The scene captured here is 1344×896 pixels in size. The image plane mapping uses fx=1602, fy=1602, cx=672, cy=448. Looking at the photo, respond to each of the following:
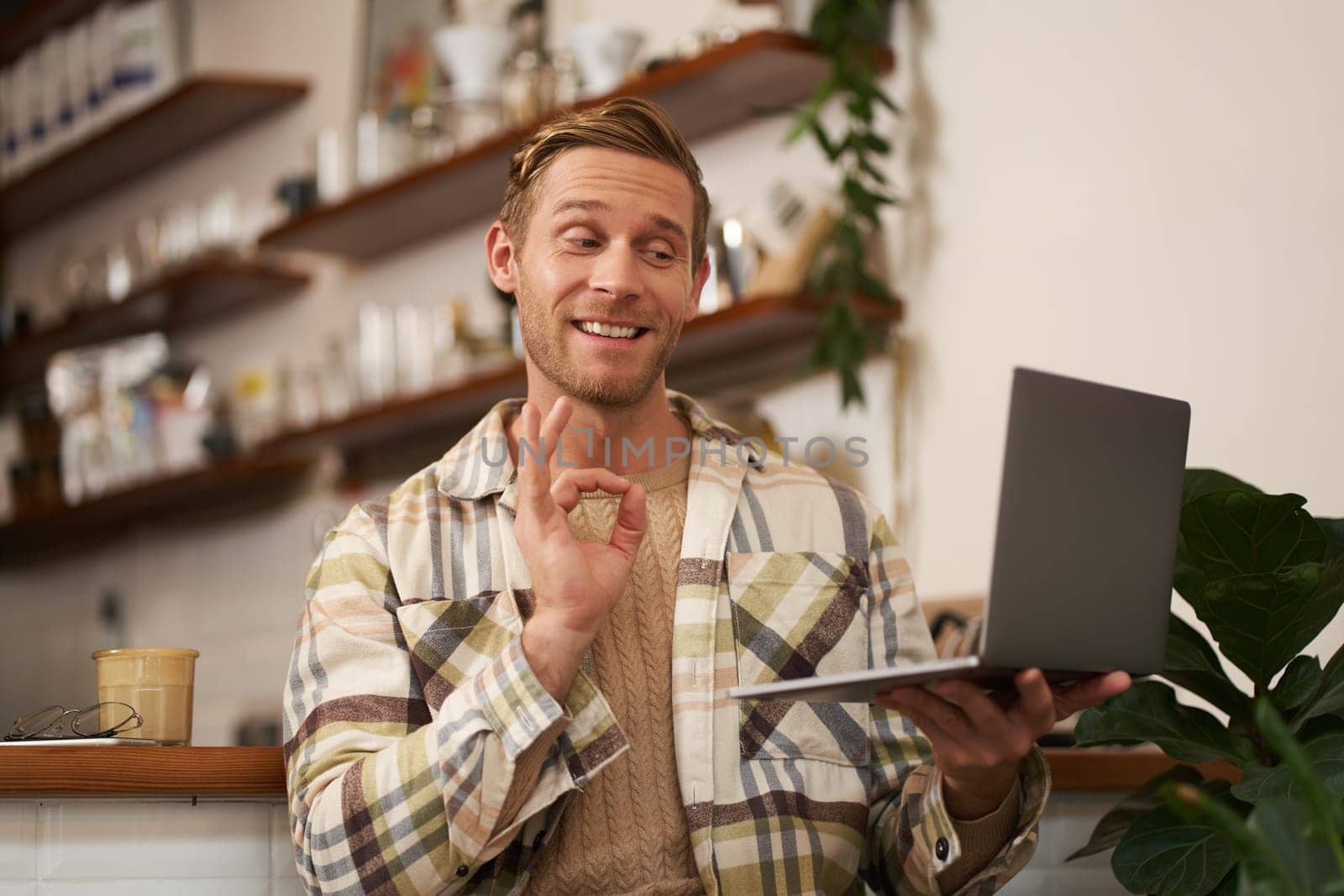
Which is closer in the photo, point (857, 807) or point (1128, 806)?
point (857, 807)

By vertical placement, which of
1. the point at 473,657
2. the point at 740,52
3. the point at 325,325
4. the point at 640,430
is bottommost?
the point at 473,657

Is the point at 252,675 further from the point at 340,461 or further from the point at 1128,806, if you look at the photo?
the point at 1128,806

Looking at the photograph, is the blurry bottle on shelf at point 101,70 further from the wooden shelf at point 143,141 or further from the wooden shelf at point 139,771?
the wooden shelf at point 139,771

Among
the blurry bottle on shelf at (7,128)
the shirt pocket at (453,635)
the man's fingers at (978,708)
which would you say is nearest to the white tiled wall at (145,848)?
the shirt pocket at (453,635)

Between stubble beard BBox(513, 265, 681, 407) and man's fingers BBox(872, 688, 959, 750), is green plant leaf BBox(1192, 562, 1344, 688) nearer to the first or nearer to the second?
man's fingers BBox(872, 688, 959, 750)

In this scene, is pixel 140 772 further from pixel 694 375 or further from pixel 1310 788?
pixel 694 375

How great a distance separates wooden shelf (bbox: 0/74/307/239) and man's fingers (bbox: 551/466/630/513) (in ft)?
10.2

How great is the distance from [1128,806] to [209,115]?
353cm

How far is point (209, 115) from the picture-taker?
4.55 meters

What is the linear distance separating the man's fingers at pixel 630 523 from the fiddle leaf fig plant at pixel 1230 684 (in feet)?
1.82

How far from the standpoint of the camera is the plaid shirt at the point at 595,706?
1511 mm

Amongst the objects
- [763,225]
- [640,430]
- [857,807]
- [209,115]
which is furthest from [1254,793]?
[209,115]

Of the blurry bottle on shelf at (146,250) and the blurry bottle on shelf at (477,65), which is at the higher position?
the blurry bottle on shelf at (477,65)

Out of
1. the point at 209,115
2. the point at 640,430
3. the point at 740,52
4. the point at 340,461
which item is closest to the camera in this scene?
the point at 640,430
